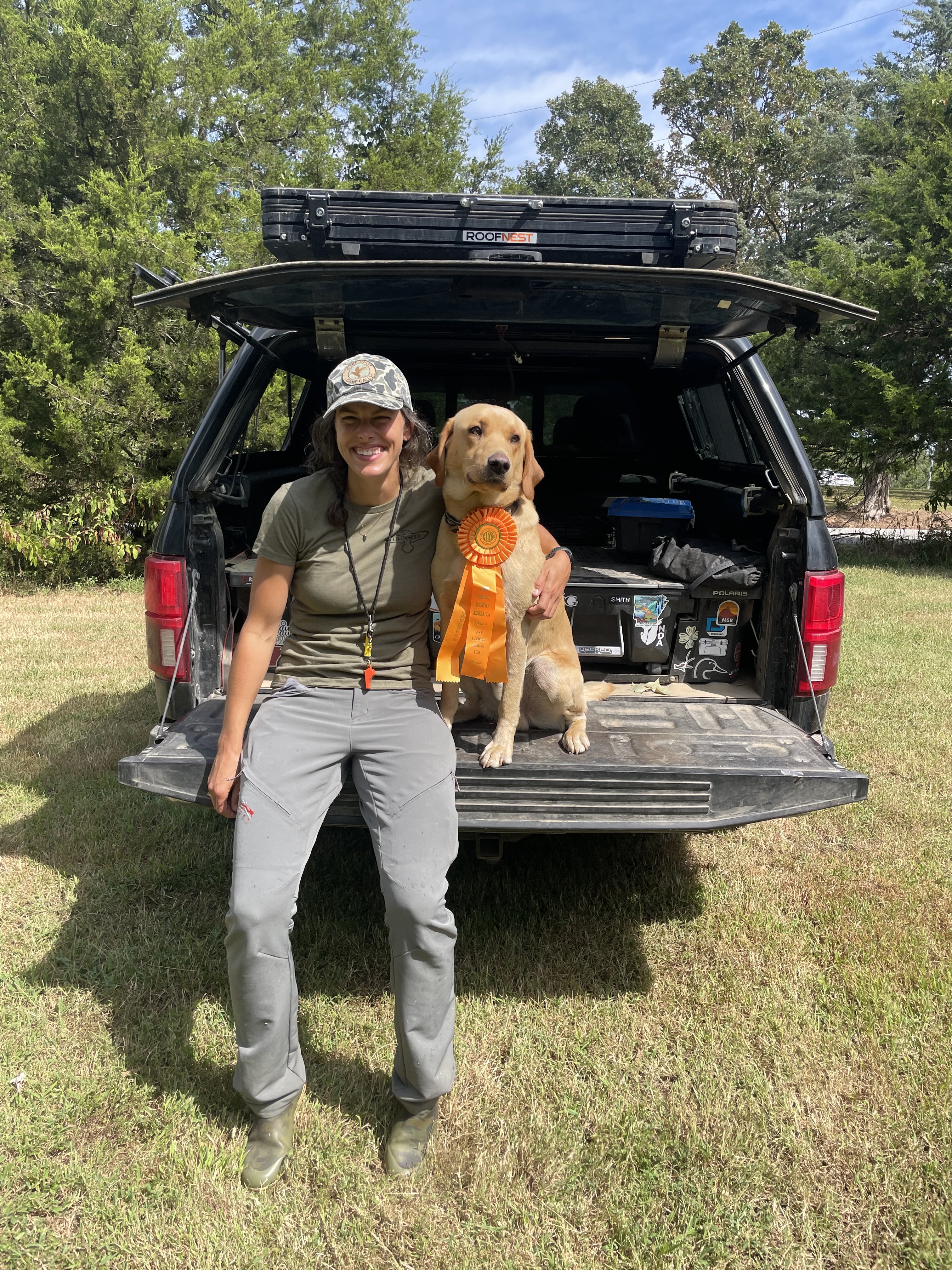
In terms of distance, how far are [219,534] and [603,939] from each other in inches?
75.8

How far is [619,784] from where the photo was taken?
7.96 ft

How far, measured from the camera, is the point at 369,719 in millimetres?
2414

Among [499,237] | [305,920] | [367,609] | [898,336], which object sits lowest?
[305,920]

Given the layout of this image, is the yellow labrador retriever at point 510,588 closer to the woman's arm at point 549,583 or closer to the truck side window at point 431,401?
the woman's arm at point 549,583

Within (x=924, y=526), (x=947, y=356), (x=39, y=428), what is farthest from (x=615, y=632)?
(x=924, y=526)

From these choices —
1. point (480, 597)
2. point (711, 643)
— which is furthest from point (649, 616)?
point (480, 597)

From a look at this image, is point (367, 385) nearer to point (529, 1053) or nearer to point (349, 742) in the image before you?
point (349, 742)

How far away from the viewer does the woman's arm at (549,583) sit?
2.76 m

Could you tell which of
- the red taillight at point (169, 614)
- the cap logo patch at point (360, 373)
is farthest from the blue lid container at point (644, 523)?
the red taillight at point (169, 614)

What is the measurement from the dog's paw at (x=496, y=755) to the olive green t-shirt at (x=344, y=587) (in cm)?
27

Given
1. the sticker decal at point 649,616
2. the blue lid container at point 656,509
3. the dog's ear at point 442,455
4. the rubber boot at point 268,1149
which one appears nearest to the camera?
the rubber boot at point 268,1149

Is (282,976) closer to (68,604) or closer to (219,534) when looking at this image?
(219,534)

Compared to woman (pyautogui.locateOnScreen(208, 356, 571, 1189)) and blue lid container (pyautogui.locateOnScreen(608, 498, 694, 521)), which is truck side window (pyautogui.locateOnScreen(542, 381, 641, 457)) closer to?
blue lid container (pyautogui.locateOnScreen(608, 498, 694, 521))

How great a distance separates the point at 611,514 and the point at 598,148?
134 ft
